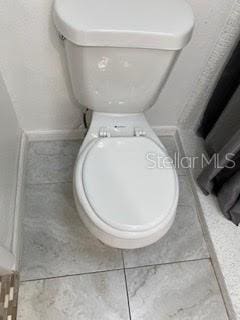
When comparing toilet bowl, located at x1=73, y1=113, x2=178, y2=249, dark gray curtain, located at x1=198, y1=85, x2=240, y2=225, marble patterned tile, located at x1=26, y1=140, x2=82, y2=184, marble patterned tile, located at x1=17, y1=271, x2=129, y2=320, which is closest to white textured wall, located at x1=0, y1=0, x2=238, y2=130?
marble patterned tile, located at x1=26, y1=140, x2=82, y2=184

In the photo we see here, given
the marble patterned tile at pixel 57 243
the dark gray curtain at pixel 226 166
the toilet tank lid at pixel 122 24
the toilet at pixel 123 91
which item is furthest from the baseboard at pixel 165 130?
the toilet tank lid at pixel 122 24

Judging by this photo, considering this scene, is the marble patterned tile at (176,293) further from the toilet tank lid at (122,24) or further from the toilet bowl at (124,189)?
the toilet tank lid at (122,24)

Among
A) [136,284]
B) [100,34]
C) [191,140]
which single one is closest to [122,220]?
[136,284]

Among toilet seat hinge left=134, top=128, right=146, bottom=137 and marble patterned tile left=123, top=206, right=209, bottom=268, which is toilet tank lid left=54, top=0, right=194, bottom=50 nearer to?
toilet seat hinge left=134, top=128, right=146, bottom=137

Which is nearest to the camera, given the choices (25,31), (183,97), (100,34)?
(100,34)

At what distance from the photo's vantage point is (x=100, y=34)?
2.63 feet

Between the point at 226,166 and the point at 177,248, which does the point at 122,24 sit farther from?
the point at 177,248

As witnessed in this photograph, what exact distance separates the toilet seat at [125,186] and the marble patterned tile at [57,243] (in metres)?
0.40

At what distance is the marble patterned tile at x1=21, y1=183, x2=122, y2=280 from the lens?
1.15m

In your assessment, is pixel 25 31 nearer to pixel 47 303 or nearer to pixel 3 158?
pixel 3 158

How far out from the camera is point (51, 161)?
144 cm

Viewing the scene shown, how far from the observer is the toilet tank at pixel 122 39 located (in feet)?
2.65

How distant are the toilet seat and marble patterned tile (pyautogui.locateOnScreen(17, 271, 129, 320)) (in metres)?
0.41

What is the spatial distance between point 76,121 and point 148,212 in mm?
722
